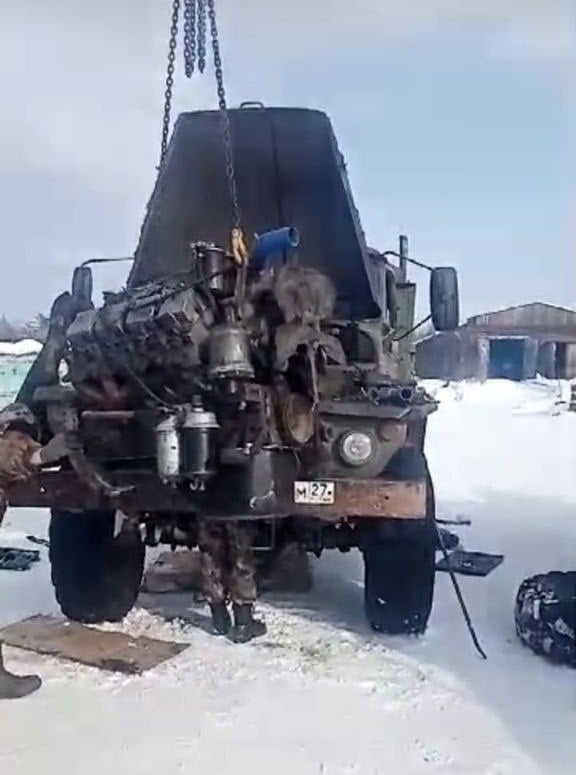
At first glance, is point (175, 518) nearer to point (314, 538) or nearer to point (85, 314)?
point (314, 538)

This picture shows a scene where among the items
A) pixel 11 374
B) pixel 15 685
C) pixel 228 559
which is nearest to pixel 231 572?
pixel 228 559

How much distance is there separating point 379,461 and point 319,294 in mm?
633

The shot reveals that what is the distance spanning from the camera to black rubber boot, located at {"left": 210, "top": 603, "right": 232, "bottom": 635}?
421 centimetres

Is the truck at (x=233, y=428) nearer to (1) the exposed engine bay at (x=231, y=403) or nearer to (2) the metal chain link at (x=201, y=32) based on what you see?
(1) the exposed engine bay at (x=231, y=403)

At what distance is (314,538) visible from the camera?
14.0ft

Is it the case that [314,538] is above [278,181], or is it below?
below

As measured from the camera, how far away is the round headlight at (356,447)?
3.94 meters

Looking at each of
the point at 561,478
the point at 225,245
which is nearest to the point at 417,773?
the point at 225,245

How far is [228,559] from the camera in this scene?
4.10 metres

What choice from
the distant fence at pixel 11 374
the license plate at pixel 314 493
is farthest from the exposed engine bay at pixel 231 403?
the distant fence at pixel 11 374

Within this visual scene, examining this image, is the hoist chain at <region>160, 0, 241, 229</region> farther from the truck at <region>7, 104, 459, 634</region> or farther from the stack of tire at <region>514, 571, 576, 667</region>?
the stack of tire at <region>514, 571, 576, 667</region>

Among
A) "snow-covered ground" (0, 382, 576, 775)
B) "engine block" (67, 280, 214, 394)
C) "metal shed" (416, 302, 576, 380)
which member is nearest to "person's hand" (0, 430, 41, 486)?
"engine block" (67, 280, 214, 394)

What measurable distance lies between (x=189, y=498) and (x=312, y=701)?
0.86 metres

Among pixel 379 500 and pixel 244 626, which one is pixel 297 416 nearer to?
pixel 379 500
